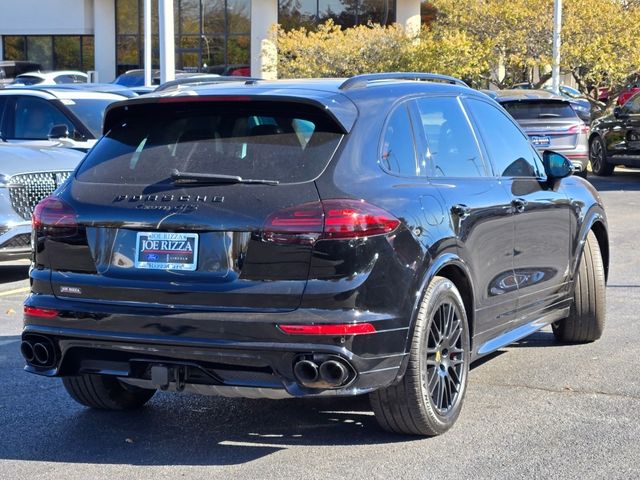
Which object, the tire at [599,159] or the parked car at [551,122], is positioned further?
the tire at [599,159]

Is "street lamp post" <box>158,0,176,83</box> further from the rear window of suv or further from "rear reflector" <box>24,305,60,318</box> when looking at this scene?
"rear reflector" <box>24,305,60,318</box>

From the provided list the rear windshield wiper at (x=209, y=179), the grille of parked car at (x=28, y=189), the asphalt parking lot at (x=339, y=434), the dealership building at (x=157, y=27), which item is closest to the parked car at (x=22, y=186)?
the grille of parked car at (x=28, y=189)

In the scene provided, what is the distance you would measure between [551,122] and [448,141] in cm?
1309

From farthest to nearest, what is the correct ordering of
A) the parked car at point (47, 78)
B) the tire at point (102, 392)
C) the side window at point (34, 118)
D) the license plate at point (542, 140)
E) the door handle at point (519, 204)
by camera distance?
the parked car at point (47, 78), the license plate at point (542, 140), the side window at point (34, 118), the door handle at point (519, 204), the tire at point (102, 392)

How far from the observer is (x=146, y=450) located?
5281 millimetres

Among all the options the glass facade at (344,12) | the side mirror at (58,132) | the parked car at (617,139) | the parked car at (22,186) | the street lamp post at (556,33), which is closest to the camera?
the parked car at (22,186)

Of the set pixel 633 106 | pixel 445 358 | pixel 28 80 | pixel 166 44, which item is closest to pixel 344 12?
pixel 28 80

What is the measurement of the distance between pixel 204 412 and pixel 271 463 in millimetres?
1006

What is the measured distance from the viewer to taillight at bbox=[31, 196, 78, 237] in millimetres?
5125

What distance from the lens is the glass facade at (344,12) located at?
41.8m

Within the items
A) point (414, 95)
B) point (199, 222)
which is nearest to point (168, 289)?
point (199, 222)

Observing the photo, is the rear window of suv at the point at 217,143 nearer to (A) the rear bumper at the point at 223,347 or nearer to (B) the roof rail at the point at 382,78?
(B) the roof rail at the point at 382,78

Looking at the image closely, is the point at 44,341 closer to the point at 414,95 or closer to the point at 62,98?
the point at 414,95

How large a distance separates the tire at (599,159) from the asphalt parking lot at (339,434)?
47.7ft
